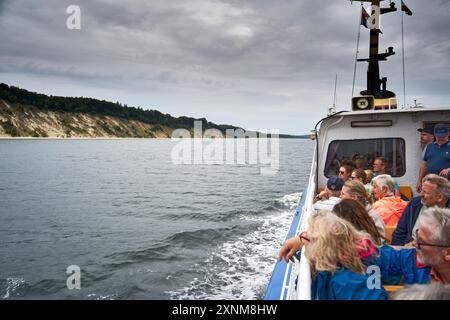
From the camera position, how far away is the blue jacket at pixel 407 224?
11.8 ft

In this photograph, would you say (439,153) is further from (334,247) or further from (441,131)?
(334,247)

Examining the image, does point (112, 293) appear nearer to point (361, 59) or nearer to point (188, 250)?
point (188, 250)

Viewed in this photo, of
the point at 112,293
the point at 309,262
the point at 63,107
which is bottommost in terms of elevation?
the point at 112,293

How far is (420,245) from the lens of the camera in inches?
84.9

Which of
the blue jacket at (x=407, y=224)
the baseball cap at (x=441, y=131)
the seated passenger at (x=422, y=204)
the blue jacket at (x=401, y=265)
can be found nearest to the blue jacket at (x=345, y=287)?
the blue jacket at (x=401, y=265)

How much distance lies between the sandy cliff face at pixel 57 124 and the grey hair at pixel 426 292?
10031cm

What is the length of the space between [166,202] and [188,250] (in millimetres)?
7125

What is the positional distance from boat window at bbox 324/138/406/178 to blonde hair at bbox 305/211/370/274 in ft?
15.9

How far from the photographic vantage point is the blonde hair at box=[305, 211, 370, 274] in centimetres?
206

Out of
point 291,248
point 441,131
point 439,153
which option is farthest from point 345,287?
point 439,153

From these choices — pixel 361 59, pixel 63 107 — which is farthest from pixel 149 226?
pixel 63 107

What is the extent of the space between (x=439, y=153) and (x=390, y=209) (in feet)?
7.02

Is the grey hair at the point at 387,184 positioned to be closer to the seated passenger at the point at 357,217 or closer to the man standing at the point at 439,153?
the man standing at the point at 439,153

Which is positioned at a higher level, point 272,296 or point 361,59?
point 361,59
